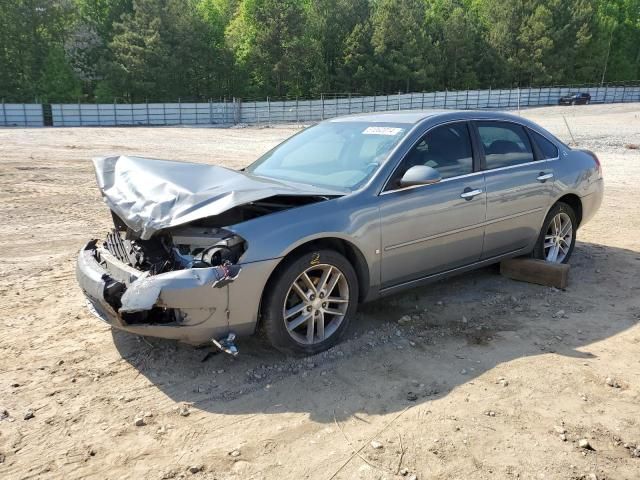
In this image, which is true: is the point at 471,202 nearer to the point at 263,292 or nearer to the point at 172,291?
the point at 263,292

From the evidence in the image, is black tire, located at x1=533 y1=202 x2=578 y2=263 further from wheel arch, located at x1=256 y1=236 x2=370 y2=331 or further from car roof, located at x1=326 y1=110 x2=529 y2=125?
wheel arch, located at x1=256 y1=236 x2=370 y2=331

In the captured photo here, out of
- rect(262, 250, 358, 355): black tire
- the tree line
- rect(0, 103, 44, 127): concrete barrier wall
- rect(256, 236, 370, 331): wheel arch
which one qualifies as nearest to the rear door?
rect(256, 236, 370, 331): wheel arch

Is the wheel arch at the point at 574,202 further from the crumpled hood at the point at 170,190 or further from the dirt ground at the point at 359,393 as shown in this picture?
the crumpled hood at the point at 170,190

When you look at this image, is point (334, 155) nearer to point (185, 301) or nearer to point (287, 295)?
point (287, 295)

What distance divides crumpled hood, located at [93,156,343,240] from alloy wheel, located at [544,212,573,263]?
291cm

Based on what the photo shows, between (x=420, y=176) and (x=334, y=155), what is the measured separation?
0.89 metres

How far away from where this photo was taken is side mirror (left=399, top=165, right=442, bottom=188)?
13.8ft

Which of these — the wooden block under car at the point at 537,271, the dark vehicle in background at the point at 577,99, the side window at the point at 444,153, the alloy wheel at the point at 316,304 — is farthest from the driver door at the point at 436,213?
the dark vehicle in background at the point at 577,99

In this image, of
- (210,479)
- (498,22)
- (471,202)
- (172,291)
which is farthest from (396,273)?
(498,22)

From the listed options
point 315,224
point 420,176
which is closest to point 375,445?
point 315,224

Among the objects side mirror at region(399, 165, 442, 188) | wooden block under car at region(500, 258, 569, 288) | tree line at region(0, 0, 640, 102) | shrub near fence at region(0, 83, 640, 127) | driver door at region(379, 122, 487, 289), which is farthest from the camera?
tree line at region(0, 0, 640, 102)

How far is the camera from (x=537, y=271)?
217 inches

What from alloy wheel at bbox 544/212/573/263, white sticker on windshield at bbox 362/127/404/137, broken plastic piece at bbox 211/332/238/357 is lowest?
broken plastic piece at bbox 211/332/238/357

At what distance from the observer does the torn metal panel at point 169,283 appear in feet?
11.1
